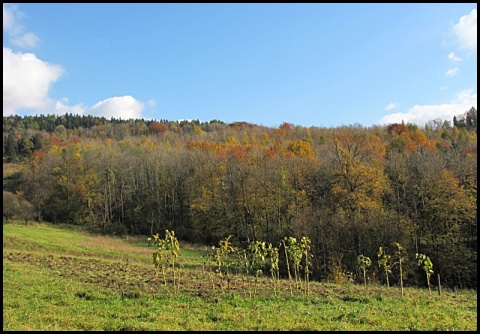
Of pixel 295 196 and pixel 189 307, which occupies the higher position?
pixel 295 196

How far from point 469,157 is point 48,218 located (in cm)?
7220

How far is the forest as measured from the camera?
33.5 meters

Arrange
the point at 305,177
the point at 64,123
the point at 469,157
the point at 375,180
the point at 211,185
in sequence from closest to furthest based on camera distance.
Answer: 1. the point at 375,180
2. the point at 469,157
3. the point at 305,177
4. the point at 211,185
5. the point at 64,123

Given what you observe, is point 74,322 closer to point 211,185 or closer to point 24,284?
point 24,284

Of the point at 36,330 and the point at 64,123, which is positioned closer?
the point at 36,330

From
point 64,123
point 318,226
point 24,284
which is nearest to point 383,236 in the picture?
point 318,226

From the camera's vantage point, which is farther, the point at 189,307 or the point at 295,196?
the point at 295,196

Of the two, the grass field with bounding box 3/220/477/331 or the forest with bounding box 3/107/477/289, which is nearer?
the grass field with bounding box 3/220/477/331

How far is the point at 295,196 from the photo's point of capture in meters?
50.0

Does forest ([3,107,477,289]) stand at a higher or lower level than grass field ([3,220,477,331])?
higher

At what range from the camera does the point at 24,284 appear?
17.1m

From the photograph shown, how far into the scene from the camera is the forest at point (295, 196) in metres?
33.5

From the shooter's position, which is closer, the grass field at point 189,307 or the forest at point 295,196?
the grass field at point 189,307

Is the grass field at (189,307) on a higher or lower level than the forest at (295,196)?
lower
